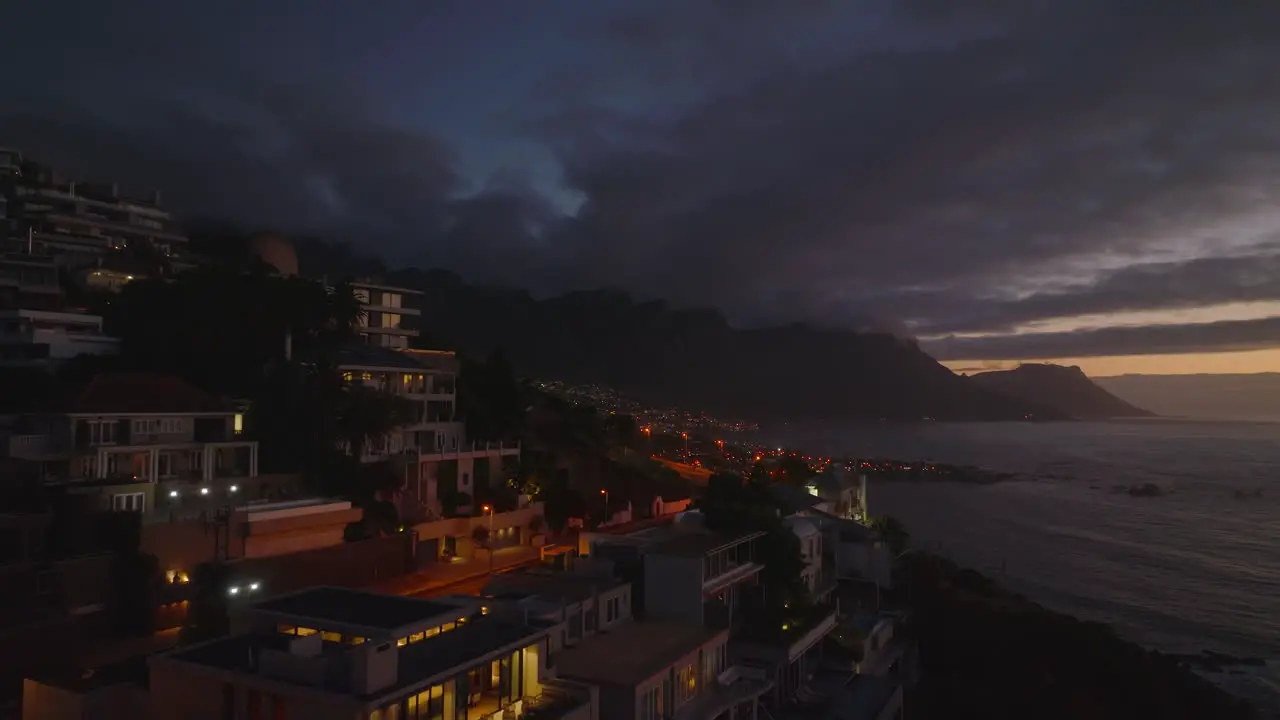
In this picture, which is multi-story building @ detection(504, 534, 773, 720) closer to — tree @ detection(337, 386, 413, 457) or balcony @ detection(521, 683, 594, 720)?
balcony @ detection(521, 683, 594, 720)

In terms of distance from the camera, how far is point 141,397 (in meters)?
25.8

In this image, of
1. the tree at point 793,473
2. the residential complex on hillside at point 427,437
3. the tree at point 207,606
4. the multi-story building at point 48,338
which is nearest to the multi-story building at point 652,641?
the tree at point 207,606

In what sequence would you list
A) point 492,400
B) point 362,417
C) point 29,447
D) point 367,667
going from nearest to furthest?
1. point 367,667
2. point 29,447
3. point 362,417
4. point 492,400

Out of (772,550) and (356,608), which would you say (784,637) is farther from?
(356,608)

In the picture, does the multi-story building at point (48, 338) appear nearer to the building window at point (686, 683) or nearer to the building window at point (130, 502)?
the building window at point (130, 502)

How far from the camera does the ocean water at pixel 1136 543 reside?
1780 inches

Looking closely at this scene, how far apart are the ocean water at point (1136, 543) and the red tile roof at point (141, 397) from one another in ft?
142

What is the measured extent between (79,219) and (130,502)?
93.6ft

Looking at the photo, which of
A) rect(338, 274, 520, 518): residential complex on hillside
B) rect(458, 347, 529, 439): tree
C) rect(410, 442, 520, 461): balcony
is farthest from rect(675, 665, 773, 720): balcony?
rect(458, 347, 529, 439): tree

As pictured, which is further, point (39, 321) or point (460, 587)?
point (39, 321)

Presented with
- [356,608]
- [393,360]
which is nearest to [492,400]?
[393,360]

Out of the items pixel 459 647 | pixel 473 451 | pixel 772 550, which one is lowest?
pixel 772 550

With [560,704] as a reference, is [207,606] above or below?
above

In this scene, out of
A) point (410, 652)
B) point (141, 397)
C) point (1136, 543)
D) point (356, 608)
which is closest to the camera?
point (410, 652)
